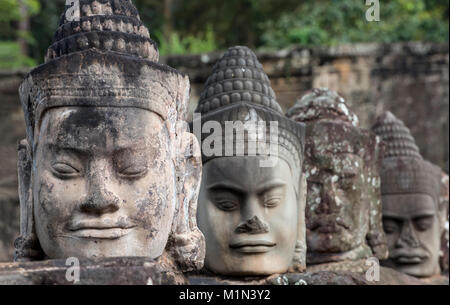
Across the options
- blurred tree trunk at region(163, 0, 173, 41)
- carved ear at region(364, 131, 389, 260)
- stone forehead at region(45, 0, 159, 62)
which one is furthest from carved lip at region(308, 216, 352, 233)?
blurred tree trunk at region(163, 0, 173, 41)

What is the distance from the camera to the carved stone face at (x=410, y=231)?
8.25m

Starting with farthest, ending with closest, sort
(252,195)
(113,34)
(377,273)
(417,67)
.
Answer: (417,67) < (377,273) < (252,195) < (113,34)

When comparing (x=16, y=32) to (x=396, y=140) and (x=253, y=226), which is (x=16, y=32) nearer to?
(x=396, y=140)

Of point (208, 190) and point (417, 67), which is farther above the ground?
point (417, 67)

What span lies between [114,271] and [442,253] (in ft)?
20.7

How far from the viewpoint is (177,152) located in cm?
479

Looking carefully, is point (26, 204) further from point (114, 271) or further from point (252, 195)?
point (252, 195)

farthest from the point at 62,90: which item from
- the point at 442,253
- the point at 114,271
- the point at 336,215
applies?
the point at 442,253

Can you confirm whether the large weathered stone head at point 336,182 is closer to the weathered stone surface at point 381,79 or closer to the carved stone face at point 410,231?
the carved stone face at point 410,231

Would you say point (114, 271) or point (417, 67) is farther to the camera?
point (417, 67)

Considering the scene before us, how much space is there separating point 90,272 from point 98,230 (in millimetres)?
691

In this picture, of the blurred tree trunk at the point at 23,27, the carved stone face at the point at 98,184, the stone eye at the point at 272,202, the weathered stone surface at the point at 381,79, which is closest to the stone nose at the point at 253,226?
the stone eye at the point at 272,202

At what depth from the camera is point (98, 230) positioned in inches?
167

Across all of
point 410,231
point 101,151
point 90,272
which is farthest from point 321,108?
point 90,272
